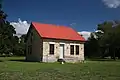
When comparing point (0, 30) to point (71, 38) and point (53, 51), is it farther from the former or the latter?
point (71, 38)

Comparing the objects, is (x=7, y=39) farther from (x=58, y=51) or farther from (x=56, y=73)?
(x=56, y=73)

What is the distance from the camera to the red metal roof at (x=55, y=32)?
4059 cm

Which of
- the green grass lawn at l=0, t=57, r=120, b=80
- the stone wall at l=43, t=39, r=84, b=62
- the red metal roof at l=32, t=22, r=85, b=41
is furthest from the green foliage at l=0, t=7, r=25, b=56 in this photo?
the green grass lawn at l=0, t=57, r=120, b=80

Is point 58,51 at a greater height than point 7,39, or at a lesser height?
lesser

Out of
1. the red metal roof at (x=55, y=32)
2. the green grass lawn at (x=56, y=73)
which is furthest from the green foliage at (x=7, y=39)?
the green grass lawn at (x=56, y=73)

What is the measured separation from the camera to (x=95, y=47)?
76938 millimetres

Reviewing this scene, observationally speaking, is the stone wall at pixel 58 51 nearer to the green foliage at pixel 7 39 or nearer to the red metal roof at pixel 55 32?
the red metal roof at pixel 55 32

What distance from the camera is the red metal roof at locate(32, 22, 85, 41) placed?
1598 inches

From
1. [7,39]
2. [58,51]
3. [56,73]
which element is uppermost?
[7,39]

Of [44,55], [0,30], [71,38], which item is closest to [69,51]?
[71,38]

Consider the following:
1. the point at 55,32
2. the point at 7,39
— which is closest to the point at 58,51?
the point at 55,32

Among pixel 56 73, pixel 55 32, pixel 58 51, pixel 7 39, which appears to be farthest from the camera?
pixel 7 39

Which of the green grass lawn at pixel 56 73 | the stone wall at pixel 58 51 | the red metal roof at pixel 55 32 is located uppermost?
the red metal roof at pixel 55 32

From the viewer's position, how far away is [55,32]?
4244 cm
